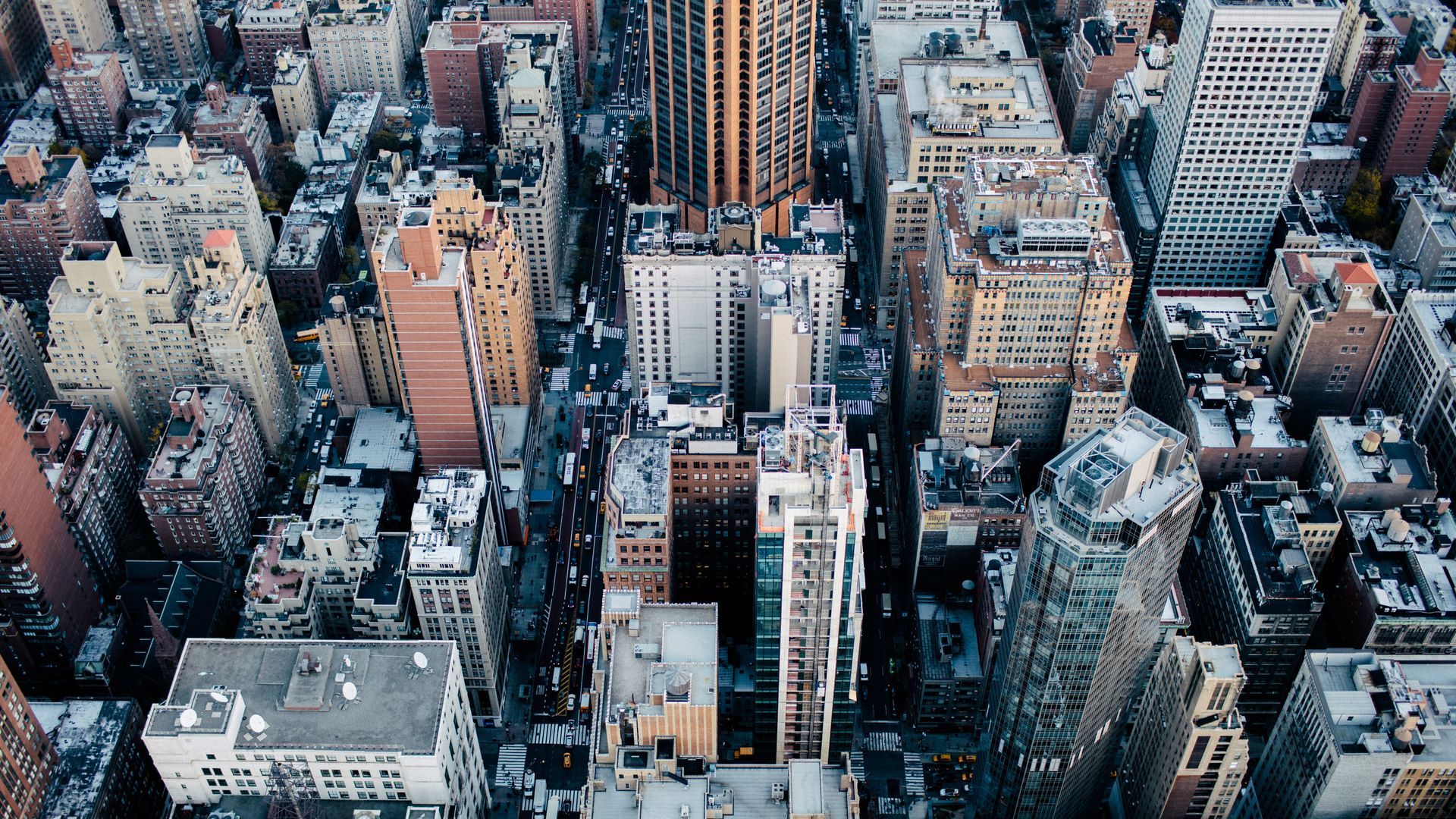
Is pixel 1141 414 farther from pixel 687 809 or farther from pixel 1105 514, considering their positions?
pixel 687 809

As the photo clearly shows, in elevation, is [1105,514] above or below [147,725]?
above

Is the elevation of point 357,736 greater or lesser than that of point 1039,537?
lesser

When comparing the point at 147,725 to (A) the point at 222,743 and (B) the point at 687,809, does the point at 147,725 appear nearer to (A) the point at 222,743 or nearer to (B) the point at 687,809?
(A) the point at 222,743

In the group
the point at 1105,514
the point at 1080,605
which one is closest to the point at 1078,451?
the point at 1105,514

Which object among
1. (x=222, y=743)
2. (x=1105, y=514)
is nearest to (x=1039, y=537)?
(x=1105, y=514)

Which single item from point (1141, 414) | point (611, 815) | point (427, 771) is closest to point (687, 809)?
point (611, 815)

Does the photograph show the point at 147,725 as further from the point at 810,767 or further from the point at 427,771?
the point at 810,767

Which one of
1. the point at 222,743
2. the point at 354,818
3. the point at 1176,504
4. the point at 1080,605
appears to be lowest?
the point at 354,818

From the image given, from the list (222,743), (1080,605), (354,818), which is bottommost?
(354,818)
